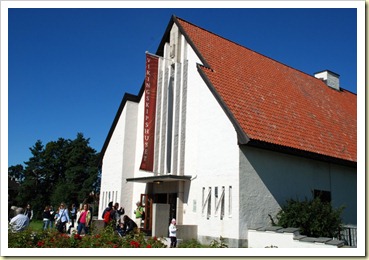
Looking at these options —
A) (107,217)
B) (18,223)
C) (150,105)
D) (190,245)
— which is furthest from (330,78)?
(18,223)

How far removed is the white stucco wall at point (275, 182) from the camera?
1566 centimetres

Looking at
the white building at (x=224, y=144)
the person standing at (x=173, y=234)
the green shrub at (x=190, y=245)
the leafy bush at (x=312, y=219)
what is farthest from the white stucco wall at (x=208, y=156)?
the leafy bush at (x=312, y=219)

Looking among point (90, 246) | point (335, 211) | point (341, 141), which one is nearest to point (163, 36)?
point (341, 141)

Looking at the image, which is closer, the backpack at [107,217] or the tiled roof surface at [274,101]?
the tiled roof surface at [274,101]

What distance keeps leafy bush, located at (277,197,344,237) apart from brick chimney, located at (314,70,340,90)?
15.0m

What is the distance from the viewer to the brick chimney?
94.1 ft

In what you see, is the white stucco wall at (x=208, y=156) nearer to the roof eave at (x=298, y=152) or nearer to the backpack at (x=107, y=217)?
the roof eave at (x=298, y=152)

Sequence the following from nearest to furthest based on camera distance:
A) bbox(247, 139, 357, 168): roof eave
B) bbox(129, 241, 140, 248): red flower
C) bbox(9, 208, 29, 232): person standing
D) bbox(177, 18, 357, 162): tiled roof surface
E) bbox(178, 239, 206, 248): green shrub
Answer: bbox(129, 241, 140, 248): red flower → bbox(9, 208, 29, 232): person standing → bbox(178, 239, 206, 248): green shrub → bbox(247, 139, 357, 168): roof eave → bbox(177, 18, 357, 162): tiled roof surface

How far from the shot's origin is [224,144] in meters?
16.5

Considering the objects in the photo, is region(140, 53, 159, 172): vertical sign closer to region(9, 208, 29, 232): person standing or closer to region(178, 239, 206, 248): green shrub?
region(178, 239, 206, 248): green shrub

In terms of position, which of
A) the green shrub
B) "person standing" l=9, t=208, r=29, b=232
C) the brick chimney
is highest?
the brick chimney

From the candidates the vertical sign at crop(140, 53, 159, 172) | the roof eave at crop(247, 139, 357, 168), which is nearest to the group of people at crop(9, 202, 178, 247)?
the vertical sign at crop(140, 53, 159, 172)

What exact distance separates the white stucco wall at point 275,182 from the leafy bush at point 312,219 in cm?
88

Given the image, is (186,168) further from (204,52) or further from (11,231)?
(11,231)
